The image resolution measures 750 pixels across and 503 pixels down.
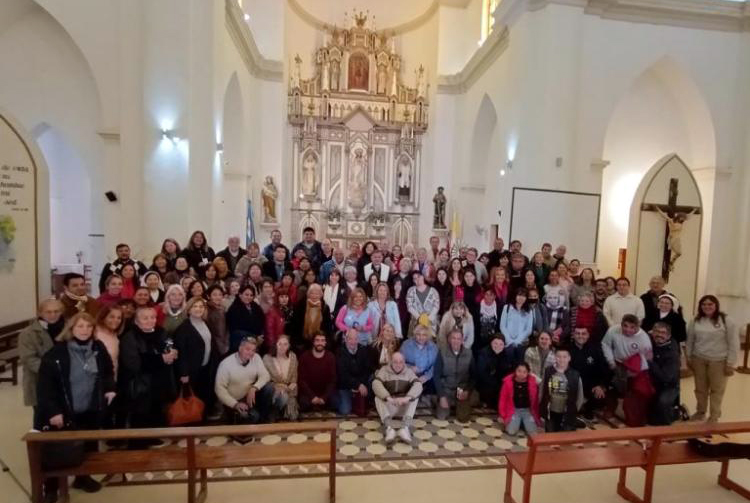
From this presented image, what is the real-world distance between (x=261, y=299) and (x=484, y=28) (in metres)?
10.6

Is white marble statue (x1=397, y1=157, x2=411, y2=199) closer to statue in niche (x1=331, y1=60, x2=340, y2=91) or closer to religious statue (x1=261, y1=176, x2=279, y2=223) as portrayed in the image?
statue in niche (x1=331, y1=60, x2=340, y2=91)

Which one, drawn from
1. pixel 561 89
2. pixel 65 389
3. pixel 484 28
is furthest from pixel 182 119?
pixel 484 28

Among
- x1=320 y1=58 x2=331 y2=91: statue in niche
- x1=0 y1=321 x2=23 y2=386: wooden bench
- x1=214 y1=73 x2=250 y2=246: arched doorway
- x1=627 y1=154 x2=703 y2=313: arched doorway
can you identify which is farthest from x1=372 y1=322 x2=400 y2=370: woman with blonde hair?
x1=320 y1=58 x2=331 y2=91: statue in niche

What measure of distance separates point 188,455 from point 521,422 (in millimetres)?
2982

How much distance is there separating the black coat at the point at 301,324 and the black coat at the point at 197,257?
131 centimetres

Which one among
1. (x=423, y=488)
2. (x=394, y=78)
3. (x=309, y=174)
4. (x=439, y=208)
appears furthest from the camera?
(x=394, y=78)

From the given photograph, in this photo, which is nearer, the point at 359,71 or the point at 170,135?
the point at 170,135

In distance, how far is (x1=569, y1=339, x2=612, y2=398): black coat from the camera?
4605 mm

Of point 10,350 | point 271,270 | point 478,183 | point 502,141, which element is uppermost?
point 502,141

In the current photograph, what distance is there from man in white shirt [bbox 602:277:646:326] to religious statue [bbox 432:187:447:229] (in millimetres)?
8293

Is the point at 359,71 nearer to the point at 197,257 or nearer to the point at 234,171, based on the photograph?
the point at 234,171

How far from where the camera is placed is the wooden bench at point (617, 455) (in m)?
2.88

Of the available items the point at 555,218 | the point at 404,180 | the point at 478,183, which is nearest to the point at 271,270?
the point at 555,218

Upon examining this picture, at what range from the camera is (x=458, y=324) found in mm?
4723
